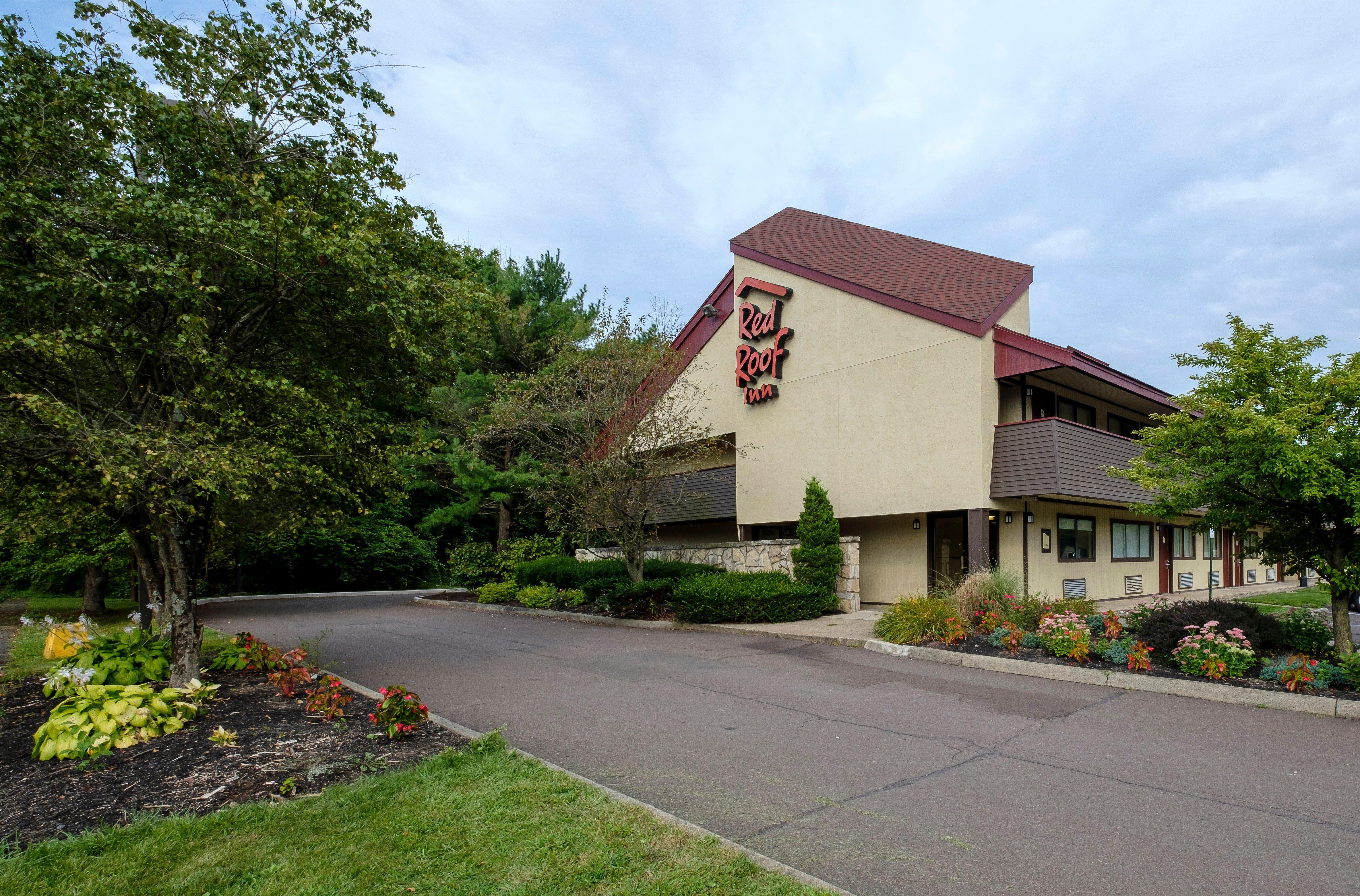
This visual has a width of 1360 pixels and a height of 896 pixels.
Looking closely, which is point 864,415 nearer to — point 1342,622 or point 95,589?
point 1342,622

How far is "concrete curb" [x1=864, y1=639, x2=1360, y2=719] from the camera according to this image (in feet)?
25.0

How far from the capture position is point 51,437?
696 centimetres

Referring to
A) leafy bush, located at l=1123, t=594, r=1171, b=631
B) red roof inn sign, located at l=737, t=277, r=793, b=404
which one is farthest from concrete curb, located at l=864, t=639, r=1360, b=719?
red roof inn sign, located at l=737, t=277, r=793, b=404

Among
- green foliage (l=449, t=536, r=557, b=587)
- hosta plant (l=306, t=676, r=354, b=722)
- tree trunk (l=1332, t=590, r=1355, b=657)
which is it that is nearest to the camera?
hosta plant (l=306, t=676, r=354, b=722)

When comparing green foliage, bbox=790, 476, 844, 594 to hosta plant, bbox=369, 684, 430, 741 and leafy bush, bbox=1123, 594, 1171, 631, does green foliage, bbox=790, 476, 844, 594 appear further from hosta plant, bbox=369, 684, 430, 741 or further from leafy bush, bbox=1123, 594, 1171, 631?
hosta plant, bbox=369, 684, 430, 741

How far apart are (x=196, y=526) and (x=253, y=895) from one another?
6083 mm

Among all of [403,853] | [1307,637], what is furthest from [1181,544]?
[403,853]

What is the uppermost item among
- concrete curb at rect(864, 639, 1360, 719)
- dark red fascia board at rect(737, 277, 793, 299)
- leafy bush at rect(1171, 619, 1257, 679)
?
dark red fascia board at rect(737, 277, 793, 299)

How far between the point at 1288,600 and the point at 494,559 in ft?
72.8

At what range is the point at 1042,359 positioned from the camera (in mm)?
14539

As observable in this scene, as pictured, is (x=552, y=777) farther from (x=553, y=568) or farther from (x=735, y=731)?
(x=553, y=568)

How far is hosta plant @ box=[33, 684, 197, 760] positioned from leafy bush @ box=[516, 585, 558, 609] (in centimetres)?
1247

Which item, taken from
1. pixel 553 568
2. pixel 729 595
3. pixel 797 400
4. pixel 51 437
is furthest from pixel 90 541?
pixel 797 400

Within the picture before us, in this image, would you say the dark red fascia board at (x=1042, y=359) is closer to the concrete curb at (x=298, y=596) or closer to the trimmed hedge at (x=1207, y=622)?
the trimmed hedge at (x=1207, y=622)
